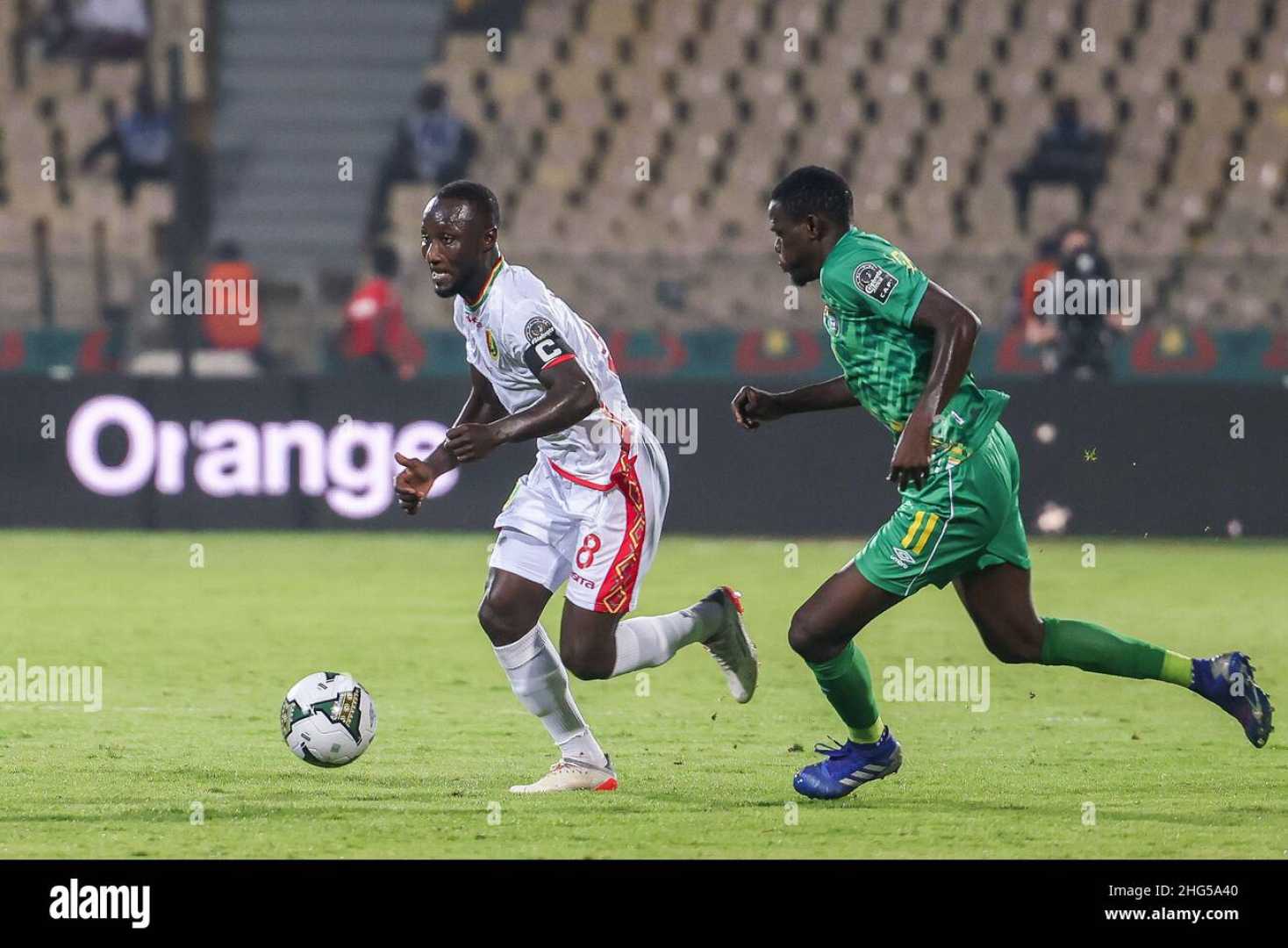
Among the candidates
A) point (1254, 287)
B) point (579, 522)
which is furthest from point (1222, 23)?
point (579, 522)

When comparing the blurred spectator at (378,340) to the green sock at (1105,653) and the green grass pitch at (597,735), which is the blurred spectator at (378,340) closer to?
the green grass pitch at (597,735)

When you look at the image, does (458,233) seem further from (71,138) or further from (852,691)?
(71,138)

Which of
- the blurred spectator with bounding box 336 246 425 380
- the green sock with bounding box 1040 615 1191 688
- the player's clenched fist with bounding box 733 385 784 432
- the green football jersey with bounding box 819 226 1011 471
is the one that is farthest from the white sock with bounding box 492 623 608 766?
the blurred spectator with bounding box 336 246 425 380

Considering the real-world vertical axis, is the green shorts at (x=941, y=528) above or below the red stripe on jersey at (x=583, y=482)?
below

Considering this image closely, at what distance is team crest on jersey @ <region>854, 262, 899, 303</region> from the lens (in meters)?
6.36

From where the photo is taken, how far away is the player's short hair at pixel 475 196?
6699 millimetres

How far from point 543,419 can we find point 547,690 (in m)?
0.94

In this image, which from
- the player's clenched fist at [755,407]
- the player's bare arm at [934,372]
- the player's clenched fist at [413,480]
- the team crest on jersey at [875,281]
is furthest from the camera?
the player's clenched fist at [755,407]

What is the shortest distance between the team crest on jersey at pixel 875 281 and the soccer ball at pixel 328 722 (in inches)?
84.3

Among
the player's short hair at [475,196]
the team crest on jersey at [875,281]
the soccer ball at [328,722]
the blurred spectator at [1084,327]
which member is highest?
the blurred spectator at [1084,327]

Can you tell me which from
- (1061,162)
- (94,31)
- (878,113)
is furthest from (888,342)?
(94,31)

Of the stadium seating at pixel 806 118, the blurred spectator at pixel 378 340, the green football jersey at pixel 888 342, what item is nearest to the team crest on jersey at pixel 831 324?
the green football jersey at pixel 888 342

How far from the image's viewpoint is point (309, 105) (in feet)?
73.0

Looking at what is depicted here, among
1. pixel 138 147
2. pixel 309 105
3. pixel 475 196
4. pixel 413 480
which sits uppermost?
pixel 309 105
